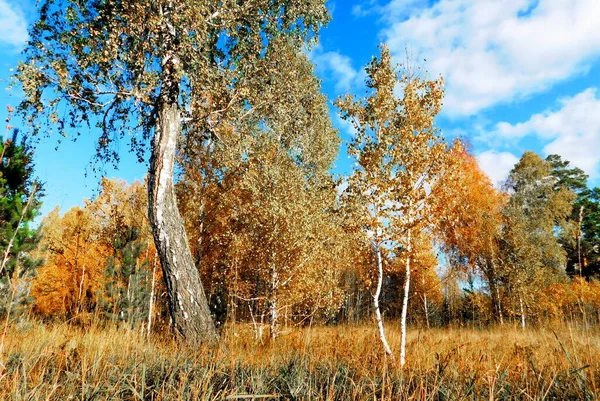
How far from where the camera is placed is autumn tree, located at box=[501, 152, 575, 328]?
49.8ft

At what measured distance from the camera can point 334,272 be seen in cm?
1228

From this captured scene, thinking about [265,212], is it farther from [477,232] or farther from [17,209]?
[477,232]

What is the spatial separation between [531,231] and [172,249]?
19.6 metres

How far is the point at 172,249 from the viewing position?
5.65m

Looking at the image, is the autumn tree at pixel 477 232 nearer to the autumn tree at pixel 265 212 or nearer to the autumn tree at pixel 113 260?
the autumn tree at pixel 265 212

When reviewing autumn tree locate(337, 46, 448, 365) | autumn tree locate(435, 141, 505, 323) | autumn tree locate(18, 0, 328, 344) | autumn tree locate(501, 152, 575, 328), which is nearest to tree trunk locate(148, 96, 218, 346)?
autumn tree locate(18, 0, 328, 344)

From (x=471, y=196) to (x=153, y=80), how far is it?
17.0m

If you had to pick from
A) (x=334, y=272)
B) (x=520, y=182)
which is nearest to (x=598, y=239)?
(x=520, y=182)

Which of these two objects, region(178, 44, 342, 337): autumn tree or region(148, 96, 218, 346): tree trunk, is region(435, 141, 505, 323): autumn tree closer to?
region(178, 44, 342, 337): autumn tree

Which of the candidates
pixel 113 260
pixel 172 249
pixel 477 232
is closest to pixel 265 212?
pixel 172 249

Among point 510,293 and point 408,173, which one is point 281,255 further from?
point 510,293

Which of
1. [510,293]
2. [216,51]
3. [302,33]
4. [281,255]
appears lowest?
[510,293]

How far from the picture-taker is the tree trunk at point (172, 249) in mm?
5426

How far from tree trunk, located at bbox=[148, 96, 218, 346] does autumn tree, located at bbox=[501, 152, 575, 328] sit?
48.8 ft
